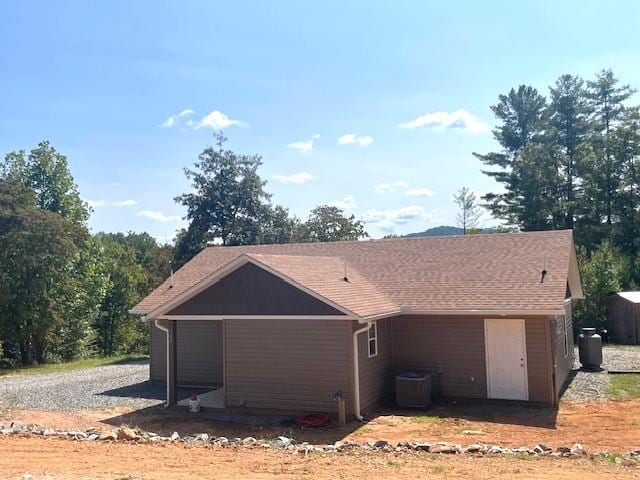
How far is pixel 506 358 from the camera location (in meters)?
13.6

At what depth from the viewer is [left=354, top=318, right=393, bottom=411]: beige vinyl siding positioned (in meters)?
12.8

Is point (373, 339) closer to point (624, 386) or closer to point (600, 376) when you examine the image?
point (624, 386)

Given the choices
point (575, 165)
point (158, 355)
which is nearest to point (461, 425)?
point (158, 355)

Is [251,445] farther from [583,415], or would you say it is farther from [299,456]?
[583,415]

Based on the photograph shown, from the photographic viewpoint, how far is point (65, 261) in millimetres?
28000

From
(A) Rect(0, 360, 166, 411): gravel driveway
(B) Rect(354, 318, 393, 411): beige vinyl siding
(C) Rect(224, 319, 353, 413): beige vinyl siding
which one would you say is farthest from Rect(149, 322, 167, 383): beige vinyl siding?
(B) Rect(354, 318, 393, 411): beige vinyl siding

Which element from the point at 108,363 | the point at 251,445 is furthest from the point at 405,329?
the point at 108,363

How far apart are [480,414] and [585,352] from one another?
268 inches

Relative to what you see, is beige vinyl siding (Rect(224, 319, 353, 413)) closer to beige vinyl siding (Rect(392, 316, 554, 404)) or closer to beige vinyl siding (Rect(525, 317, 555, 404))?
beige vinyl siding (Rect(392, 316, 554, 404))

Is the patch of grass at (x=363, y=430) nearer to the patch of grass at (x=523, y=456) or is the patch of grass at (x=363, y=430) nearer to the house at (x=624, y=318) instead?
the patch of grass at (x=523, y=456)

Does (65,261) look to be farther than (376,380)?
Yes

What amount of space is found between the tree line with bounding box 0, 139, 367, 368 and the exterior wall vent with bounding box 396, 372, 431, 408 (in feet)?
64.0

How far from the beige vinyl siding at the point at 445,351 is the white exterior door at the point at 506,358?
0.17 meters

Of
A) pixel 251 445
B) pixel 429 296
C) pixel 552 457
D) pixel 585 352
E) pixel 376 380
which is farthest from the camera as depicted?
pixel 585 352
